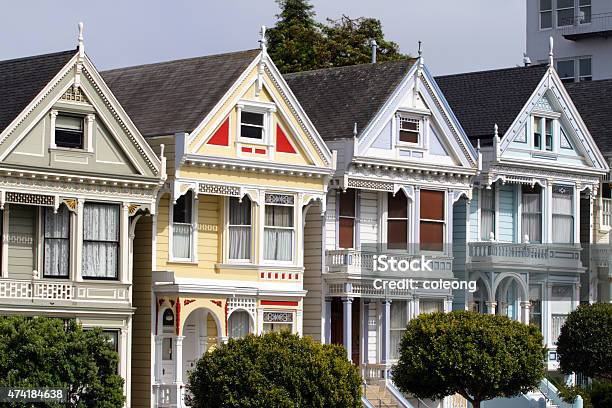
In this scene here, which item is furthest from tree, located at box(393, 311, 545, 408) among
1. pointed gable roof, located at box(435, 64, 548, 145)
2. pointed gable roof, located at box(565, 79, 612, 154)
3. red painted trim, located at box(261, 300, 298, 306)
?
pointed gable roof, located at box(565, 79, 612, 154)

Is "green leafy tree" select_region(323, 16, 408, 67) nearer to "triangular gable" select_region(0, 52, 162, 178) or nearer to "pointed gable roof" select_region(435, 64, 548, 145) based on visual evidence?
"pointed gable roof" select_region(435, 64, 548, 145)

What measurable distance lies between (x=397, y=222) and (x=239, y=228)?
682 centimetres

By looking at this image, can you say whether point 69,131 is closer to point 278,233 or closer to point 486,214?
point 278,233

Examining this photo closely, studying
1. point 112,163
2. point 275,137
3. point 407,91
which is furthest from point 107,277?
point 407,91

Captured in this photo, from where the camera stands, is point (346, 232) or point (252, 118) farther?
point (346, 232)

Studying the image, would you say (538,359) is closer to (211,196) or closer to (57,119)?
(211,196)

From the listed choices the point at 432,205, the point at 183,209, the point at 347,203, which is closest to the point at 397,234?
the point at 432,205

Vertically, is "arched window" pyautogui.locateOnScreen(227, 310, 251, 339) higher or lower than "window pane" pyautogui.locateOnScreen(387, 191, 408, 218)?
lower

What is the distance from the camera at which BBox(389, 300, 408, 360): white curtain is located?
2491 inches

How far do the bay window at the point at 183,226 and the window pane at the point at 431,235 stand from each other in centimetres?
932

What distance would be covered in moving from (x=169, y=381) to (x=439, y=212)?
12.2 metres

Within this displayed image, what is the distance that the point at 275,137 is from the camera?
58781mm

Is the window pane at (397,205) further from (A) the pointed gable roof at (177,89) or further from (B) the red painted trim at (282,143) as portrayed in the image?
(A) the pointed gable roof at (177,89)

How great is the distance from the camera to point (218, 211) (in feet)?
191
